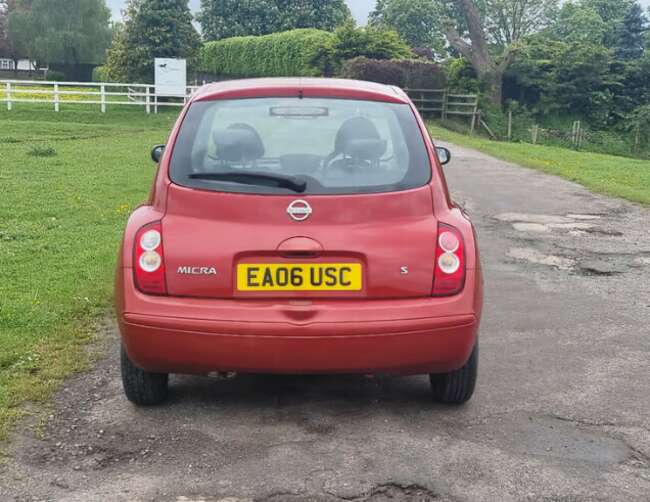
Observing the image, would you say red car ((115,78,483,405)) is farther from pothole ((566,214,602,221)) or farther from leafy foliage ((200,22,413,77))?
leafy foliage ((200,22,413,77))

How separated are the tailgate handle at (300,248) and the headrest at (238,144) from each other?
606mm

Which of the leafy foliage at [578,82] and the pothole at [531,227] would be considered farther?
the leafy foliage at [578,82]

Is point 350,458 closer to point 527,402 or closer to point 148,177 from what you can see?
point 527,402

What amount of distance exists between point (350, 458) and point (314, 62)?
39.7 meters

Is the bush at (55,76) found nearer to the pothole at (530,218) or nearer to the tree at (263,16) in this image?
the tree at (263,16)

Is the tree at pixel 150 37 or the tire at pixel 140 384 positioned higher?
the tree at pixel 150 37

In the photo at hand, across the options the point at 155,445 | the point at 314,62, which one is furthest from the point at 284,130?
the point at 314,62

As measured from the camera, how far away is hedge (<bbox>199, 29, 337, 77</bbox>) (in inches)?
1636

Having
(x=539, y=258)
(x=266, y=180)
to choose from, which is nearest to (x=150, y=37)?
(x=539, y=258)

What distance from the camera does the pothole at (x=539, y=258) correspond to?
8078 mm

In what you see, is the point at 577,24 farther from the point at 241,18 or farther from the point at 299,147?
the point at 299,147

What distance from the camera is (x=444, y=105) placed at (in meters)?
36.9

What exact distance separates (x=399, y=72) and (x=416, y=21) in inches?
1970

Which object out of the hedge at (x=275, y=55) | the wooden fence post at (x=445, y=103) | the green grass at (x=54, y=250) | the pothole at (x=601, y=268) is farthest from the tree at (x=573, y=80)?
the pothole at (x=601, y=268)
